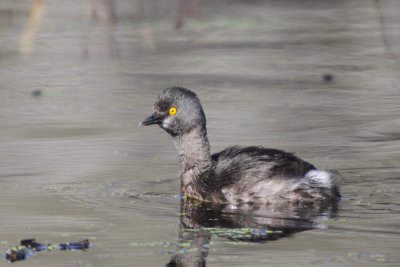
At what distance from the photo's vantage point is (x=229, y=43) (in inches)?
730

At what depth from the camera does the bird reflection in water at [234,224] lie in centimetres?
791

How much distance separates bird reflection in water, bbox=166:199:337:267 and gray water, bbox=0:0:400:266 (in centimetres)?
2

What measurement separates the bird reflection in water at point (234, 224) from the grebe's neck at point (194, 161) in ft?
0.52

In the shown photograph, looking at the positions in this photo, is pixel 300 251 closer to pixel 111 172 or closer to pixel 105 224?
pixel 105 224

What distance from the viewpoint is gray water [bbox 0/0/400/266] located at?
8211mm

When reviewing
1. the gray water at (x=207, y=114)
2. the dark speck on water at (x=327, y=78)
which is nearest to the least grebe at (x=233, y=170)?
the gray water at (x=207, y=114)

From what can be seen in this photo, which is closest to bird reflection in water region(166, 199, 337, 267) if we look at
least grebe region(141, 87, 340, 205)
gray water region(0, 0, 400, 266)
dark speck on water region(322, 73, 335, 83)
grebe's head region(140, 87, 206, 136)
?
gray water region(0, 0, 400, 266)

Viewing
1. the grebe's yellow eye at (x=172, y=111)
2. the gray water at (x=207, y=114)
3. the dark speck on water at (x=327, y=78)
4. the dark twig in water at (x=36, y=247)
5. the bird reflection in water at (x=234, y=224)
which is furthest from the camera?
the dark speck on water at (x=327, y=78)

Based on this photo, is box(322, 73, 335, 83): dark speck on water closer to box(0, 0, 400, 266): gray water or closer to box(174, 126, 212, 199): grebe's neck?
box(0, 0, 400, 266): gray water

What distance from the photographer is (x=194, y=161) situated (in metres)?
10.4

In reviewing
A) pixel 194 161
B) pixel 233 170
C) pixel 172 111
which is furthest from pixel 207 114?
pixel 233 170

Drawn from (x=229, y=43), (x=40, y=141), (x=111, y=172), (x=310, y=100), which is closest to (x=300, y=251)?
(x=111, y=172)

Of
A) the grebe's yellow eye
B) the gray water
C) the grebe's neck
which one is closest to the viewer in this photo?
the gray water

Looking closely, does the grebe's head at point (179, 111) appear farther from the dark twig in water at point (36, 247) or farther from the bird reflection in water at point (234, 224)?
the dark twig in water at point (36, 247)
